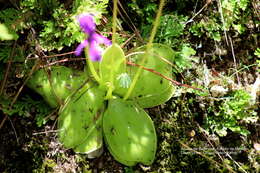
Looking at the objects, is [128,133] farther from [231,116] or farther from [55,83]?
[231,116]

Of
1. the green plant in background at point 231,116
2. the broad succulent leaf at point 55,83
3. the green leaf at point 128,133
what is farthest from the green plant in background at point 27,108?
the green plant in background at point 231,116

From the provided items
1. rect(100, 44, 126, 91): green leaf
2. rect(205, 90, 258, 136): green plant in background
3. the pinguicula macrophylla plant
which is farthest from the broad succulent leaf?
rect(205, 90, 258, 136): green plant in background

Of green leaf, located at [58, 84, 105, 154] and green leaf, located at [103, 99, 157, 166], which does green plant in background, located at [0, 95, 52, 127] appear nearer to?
green leaf, located at [58, 84, 105, 154]

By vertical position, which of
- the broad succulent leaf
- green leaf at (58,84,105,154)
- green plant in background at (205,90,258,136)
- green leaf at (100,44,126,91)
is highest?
green leaf at (100,44,126,91)

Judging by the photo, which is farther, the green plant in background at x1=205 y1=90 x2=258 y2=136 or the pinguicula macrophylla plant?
the green plant in background at x1=205 y1=90 x2=258 y2=136

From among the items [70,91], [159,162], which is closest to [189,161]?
[159,162]

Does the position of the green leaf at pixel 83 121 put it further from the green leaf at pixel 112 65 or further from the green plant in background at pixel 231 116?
the green plant in background at pixel 231 116

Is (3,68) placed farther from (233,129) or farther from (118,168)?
(233,129)
